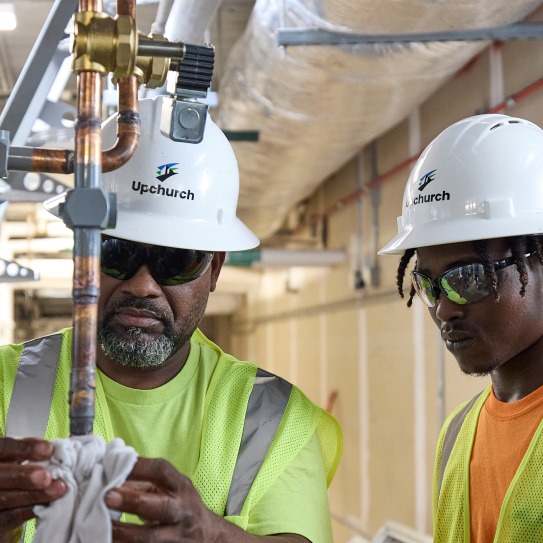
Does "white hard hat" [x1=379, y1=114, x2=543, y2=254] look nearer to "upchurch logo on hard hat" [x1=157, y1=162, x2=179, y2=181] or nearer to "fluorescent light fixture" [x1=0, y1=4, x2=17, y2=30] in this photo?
"upchurch logo on hard hat" [x1=157, y1=162, x2=179, y2=181]

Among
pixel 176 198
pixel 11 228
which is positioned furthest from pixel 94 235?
pixel 11 228

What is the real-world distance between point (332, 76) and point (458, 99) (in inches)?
39.8

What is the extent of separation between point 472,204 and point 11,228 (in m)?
7.55

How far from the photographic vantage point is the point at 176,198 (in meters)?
1.51

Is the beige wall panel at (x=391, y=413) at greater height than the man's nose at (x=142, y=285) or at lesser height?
lesser

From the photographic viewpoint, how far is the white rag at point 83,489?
0.87 m

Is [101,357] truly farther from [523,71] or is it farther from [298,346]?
[298,346]

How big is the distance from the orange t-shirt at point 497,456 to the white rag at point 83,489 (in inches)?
36.6

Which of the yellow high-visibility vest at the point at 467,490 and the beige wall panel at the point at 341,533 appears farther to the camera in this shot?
the beige wall panel at the point at 341,533

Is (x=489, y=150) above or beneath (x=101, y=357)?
above

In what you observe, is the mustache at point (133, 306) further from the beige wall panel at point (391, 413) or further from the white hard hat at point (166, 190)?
the beige wall panel at point (391, 413)

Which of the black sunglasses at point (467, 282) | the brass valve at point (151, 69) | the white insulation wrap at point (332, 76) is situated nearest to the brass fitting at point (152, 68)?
the brass valve at point (151, 69)

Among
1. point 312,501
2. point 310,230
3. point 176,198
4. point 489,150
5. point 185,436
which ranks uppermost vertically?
point 310,230

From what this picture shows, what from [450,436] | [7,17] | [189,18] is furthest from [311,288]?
[450,436]
